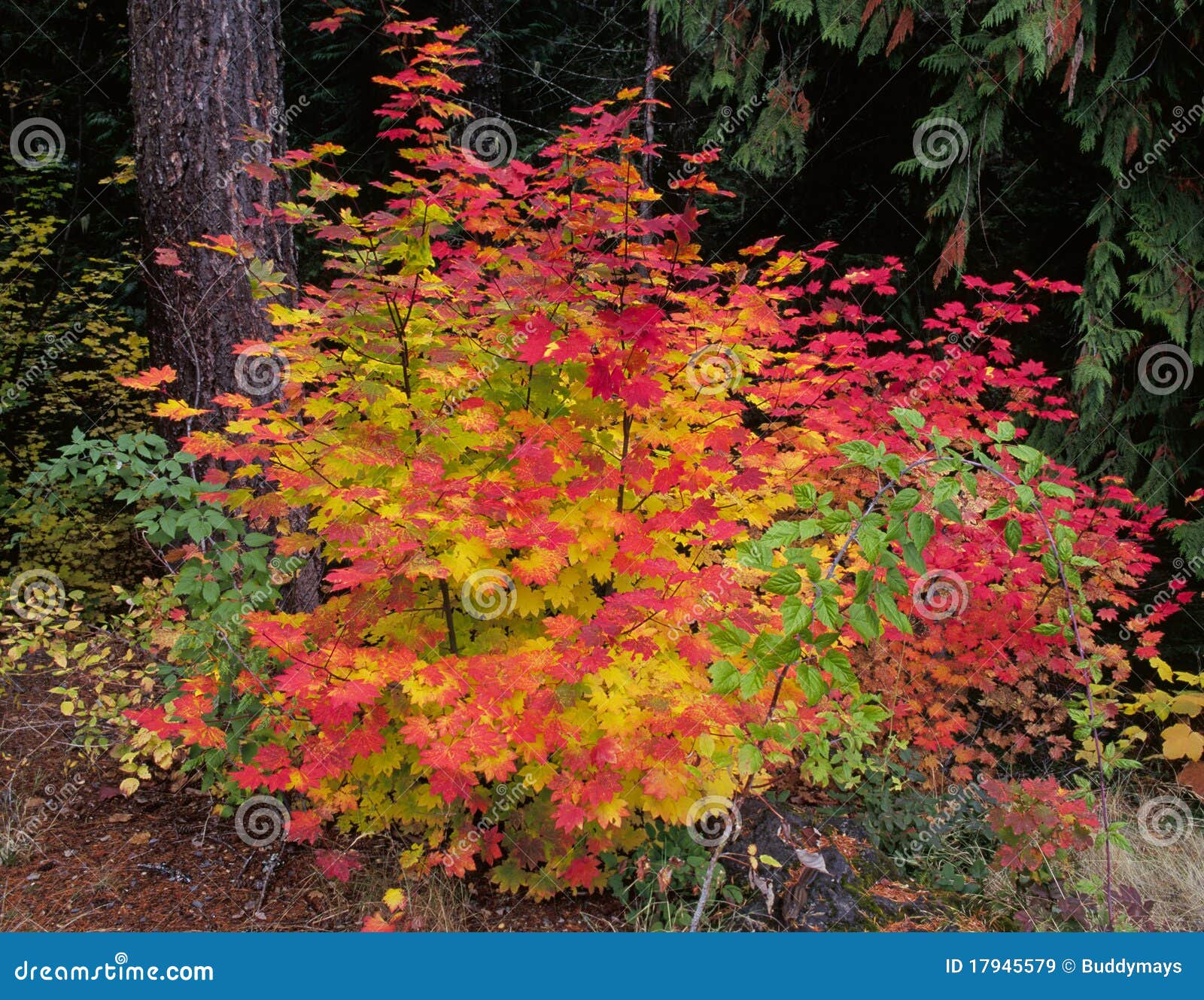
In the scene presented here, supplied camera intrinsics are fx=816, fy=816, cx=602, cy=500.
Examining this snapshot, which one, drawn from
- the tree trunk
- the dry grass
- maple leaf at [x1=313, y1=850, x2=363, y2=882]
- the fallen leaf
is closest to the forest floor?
maple leaf at [x1=313, y1=850, x2=363, y2=882]

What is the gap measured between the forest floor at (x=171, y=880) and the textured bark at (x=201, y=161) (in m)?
1.80

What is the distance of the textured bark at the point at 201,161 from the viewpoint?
373 cm

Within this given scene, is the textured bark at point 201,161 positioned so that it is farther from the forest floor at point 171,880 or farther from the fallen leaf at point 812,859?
the fallen leaf at point 812,859

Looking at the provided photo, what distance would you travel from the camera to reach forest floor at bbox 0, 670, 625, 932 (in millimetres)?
2803

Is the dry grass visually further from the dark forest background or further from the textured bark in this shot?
the textured bark

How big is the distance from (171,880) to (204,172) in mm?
3012

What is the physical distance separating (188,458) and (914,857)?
3.24m

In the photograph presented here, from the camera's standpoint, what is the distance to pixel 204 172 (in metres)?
3.76

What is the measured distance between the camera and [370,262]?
8.49 ft

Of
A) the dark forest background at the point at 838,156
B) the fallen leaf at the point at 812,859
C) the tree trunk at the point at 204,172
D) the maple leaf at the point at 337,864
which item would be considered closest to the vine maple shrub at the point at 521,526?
the maple leaf at the point at 337,864

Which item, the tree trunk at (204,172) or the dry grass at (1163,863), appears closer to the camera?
the dry grass at (1163,863)

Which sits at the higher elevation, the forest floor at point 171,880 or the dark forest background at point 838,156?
the dark forest background at point 838,156

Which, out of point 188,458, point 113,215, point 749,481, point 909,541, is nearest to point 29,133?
point 113,215

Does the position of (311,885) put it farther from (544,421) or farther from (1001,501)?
(1001,501)
